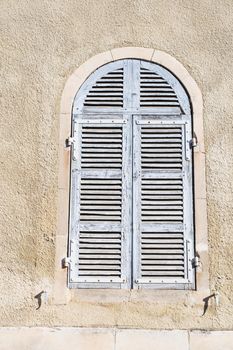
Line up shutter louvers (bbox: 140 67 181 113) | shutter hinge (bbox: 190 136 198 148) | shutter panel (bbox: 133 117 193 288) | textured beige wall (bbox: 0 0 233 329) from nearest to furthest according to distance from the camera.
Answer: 1. textured beige wall (bbox: 0 0 233 329)
2. shutter panel (bbox: 133 117 193 288)
3. shutter hinge (bbox: 190 136 198 148)
4. shutter louvers (bbox: 140 67 181 113)

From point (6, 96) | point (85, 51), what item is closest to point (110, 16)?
point (85, 51)

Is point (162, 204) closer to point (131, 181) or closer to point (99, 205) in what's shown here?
point (131, 181)

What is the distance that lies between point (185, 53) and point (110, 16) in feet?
3.20

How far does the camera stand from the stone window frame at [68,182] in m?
5.45

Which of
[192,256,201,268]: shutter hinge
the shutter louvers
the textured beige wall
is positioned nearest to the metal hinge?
[192,256,201,268]: shutter hinge

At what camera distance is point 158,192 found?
18.7 feet

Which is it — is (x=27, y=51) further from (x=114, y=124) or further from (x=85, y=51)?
(x=114, y=124)

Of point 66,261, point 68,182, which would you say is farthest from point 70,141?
point 66,261

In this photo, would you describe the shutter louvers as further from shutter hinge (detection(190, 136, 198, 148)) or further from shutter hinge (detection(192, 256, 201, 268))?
shutter hinge (detection(192, 256, 201, 268))

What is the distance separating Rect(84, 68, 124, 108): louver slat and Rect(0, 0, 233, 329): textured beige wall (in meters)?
0.33

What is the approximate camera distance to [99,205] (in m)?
5.69

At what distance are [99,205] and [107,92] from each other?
1.31 metres

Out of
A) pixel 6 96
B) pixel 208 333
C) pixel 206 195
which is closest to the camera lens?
pixel 208 333

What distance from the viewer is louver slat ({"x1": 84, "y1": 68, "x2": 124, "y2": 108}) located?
6.02m
